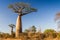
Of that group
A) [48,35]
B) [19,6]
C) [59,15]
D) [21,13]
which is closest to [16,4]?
[19,6]

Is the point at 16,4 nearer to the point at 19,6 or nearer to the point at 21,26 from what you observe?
the point at 19,6

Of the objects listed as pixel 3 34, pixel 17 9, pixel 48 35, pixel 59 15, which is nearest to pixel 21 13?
pixel 17 9

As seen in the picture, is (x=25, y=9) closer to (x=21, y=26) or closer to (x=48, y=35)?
(x=21, y=26)

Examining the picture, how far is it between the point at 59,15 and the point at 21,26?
16.7 m

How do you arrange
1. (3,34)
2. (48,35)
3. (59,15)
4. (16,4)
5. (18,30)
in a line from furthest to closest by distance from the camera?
(18,30)
(16,4)
(3,34)
(48,35)
(59,15)

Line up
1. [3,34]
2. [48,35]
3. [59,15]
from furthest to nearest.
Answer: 1. [3,34]
2. [48,35]
3. [59,15]

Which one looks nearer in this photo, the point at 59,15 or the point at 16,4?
the point at 59,15

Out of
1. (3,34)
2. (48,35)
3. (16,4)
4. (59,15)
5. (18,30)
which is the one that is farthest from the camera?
(18,30)

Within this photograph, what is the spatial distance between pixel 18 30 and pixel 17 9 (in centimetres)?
311

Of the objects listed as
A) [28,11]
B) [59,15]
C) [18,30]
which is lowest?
[59,15]

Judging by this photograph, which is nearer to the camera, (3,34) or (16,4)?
(3,34)

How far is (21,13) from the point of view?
2511 centimetres

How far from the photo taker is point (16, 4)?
74.3ft

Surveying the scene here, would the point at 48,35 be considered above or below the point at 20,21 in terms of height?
below
